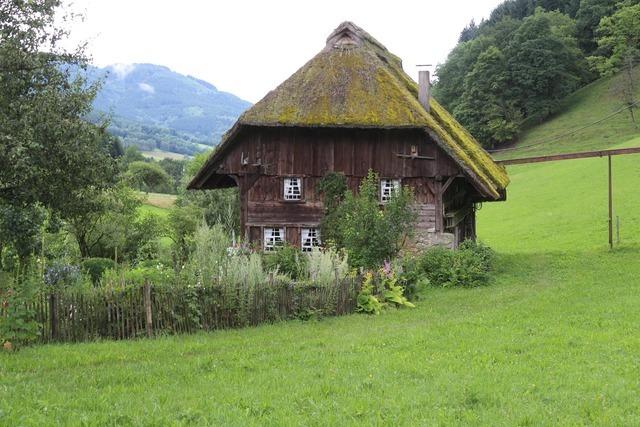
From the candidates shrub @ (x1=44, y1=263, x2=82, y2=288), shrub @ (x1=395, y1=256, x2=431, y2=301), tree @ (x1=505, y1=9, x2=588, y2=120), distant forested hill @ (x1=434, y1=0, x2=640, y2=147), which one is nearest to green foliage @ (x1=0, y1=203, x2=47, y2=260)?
shrub @ (x1=44, y1=263, x2=82, y2=288)

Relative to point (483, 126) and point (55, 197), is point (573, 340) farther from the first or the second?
point (483, 126)

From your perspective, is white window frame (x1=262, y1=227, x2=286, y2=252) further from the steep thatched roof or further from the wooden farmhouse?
the steep thatched roof

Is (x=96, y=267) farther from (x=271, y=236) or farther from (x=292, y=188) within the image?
(x=292, y=188)

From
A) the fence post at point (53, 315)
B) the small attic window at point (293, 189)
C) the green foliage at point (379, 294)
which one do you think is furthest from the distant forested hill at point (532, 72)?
the fence post at point (53, 315)

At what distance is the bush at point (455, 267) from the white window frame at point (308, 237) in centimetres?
367

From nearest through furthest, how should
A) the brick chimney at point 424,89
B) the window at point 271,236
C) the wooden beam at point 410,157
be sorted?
the wooden beam at point 410,157, the window at point 271,236, the brick chimney at point 424,89

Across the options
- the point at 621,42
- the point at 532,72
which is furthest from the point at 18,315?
the point at 621,42

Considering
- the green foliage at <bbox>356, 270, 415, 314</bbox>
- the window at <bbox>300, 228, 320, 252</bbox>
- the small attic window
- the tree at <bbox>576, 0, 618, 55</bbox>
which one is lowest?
the green foliage at <bbox>356, 270, 415, 314</bbox>

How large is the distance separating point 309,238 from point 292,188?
1700 mm

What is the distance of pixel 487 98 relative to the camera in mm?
68625

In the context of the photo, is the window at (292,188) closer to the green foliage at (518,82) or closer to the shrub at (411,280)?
the shrub at (411,280)

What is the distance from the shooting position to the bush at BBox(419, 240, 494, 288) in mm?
17094

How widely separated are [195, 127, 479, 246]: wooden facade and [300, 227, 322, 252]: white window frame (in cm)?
13

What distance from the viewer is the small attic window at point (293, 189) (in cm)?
2066
